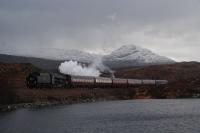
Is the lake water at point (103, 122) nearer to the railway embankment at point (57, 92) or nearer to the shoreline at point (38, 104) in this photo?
the shoreline at point (38, 104)

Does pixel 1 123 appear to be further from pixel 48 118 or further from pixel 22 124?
pixel 48 118

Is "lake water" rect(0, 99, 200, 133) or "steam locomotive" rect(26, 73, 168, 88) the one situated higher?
"steam locomotive" rect(26, 73, 168, 88)

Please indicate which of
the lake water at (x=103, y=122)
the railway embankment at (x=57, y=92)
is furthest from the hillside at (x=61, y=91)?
the lake water at (x=103, y=122)

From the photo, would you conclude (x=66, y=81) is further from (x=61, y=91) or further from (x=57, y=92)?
(x=61, y=91)

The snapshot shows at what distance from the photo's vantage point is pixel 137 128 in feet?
245

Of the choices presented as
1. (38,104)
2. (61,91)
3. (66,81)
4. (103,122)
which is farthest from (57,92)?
(103,122)

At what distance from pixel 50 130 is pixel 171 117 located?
2886cm

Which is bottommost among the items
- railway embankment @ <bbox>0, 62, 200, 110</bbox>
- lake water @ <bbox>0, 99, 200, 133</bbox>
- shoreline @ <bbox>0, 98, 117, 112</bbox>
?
lake water @ <bbox>0, 99, 200, 133</bbox>

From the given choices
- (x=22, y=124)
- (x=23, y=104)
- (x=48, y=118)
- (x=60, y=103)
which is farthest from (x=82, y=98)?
(x=22, y=124)

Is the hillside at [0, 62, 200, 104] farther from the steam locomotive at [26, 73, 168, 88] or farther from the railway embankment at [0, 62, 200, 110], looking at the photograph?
the steam locomotive at [26, 73, 168, 88]

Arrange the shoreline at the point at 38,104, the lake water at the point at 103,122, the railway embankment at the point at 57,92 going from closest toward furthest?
the lake water at the point at 103,122
the shoreline at the point at 38,104
the railway embankment at the point at 57,92

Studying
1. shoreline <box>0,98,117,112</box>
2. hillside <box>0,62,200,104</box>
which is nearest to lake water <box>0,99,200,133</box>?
shoreline <box>0,98,117,112</box>

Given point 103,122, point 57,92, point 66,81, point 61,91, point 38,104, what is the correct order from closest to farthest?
point 103,122
point 38,104
point 66,81
point 57,92
point 61,91

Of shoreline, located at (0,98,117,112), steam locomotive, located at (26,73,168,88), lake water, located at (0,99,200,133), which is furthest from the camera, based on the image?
steam locomotive, located at (26,73,168,88)
